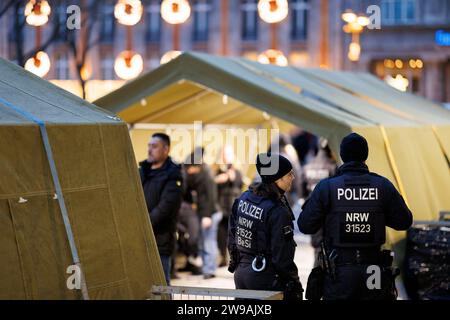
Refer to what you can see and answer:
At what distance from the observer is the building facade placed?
44.8 meters

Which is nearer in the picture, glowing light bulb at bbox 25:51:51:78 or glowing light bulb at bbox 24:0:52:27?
glowing light bulb at bbox 24:0:52:27

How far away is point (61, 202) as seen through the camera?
21.7ft

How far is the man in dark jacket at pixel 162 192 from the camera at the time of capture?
381 inches

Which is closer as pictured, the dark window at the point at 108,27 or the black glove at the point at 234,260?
the black glove at the point at 234,260

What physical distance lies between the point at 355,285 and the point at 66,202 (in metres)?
2.12

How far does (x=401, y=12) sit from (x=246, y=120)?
29218mm

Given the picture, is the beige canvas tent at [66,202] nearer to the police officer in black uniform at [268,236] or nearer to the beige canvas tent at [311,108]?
the police officer in black uniform at [268,236]

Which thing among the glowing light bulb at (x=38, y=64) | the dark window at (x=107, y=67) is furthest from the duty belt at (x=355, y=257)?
the dark window at (x=107, y=67)

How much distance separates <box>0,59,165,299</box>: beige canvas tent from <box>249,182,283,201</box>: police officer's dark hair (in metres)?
0.84

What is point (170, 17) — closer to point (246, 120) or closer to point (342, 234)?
point (246, 120)

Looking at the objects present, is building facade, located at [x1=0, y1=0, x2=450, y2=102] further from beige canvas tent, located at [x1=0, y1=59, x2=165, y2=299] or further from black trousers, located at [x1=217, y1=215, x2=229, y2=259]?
beige canvas tent, located at [x1=0, y1=59, x2=165, y2=299]

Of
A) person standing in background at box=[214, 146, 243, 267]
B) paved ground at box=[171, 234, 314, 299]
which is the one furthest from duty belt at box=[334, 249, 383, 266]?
person standing in background at box=[214, 146, 243, 267]

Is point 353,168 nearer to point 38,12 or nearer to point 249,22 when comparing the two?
point 38,12

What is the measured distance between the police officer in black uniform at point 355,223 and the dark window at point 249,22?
40596mm
